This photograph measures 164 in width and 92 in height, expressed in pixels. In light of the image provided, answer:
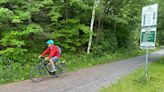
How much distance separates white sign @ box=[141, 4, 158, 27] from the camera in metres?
9.15

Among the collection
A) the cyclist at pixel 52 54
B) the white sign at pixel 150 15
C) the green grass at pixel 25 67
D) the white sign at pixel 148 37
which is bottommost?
the green grass at pixel 25 67

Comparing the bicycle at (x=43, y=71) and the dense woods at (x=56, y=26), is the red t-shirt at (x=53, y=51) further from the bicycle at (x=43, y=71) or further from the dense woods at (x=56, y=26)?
the dense woods at (x=56, y=26)

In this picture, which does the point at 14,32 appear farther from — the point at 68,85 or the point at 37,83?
the point at 68,85

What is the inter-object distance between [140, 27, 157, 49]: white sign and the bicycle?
12.1 feet

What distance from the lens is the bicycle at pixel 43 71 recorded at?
9.71 metres

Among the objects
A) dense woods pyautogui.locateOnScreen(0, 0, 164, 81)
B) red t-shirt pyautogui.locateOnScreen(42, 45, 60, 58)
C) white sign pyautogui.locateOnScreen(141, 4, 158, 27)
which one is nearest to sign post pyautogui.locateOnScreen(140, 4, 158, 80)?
white sign pyautogui.locateOnScreen(141, 4, 158, 27)

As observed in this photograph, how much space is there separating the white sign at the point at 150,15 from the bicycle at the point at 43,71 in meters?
3.99

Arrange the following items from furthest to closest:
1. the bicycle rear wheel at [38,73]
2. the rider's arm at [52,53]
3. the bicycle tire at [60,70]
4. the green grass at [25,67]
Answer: the bicycle tire at [60,70] < the rider's arm at [52,53] < the green grass at [25,67] < the bicycle rear wheel at [38,73]

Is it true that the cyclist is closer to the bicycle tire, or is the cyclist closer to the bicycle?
the bicycle

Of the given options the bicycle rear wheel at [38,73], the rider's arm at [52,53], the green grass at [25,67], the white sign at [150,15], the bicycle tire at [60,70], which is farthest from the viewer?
the bicycle tire at [60,70]

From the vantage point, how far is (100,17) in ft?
68.6

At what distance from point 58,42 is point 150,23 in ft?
25.5

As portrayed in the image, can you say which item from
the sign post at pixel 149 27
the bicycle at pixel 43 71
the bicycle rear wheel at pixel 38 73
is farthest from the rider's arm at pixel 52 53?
the sign post at pixel 149 27

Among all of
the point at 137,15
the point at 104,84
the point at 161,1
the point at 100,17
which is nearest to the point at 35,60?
the point at 104,84
